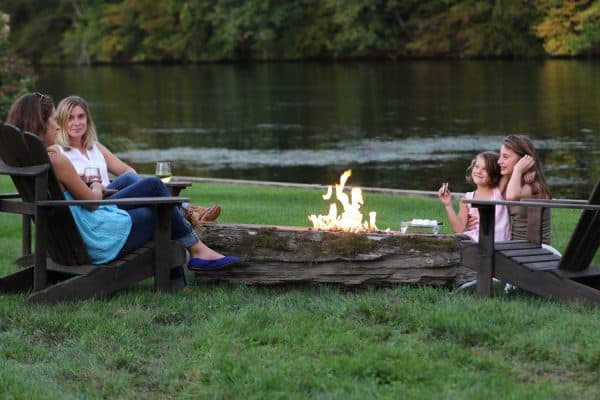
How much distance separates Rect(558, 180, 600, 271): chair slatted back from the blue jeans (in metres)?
2.13

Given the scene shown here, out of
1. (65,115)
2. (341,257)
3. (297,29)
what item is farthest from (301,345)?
(297,29)

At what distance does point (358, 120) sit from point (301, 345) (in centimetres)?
2633

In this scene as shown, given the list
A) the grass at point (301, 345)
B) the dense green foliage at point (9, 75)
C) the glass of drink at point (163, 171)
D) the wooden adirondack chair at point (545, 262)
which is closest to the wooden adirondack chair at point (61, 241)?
the grass at point (301, 345)

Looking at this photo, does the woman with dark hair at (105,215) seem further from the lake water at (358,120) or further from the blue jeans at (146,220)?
the lake water at (358,120)

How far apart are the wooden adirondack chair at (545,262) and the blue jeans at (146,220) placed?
63.3 inches

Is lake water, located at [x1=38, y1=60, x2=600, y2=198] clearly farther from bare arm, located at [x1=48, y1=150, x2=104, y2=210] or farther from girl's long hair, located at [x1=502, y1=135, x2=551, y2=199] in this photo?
bare arm, located at [x1=48, y1=150, x2=104, y2=210]

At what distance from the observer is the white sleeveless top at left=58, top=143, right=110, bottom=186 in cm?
735

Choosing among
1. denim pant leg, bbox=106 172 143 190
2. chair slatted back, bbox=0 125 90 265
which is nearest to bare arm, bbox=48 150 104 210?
chair slatted back, bbox=0 125 90 265

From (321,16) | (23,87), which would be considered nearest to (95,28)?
(321,16)

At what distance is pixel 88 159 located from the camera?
7473mm

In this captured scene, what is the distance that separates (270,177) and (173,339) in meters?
15.1

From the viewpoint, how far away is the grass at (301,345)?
15.7 feet

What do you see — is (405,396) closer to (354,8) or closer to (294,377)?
(294,377)

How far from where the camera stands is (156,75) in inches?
2282
